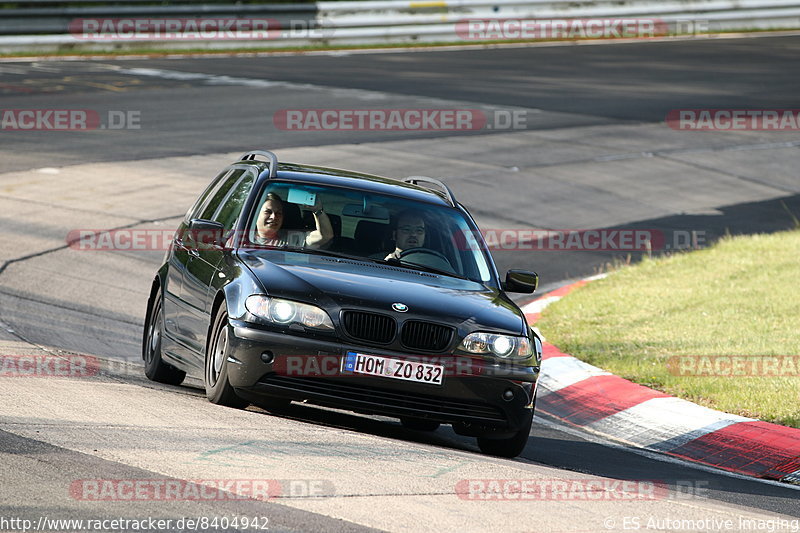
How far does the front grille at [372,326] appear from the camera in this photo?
7578 mm

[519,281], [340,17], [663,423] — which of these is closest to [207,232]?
[519,281]

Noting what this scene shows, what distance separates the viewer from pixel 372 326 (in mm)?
7594

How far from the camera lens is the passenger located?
8578 millimetres

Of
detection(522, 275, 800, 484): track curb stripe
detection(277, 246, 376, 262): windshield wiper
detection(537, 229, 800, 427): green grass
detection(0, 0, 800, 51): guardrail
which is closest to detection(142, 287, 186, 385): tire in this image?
detection(277, 246, 376, 262): windshield wiper

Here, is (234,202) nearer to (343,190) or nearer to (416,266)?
(343,190)

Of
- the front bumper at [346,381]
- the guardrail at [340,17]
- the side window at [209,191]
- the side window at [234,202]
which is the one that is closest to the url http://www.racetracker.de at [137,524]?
the front bumper at [346,381]

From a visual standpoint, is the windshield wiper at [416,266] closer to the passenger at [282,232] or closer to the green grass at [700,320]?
the passenger at [282,232]

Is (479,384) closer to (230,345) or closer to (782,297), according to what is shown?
(230,345)

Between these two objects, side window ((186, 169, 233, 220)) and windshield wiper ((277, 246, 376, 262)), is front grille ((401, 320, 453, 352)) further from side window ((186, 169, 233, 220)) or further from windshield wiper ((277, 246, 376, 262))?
side window ((186, 169, 233, 220))

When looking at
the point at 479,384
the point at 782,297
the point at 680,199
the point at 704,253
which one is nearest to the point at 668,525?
the point at 479,384

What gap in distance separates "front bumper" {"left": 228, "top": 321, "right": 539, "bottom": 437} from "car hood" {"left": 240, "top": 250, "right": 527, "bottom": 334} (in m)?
0.24

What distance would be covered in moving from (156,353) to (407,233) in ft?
6.89

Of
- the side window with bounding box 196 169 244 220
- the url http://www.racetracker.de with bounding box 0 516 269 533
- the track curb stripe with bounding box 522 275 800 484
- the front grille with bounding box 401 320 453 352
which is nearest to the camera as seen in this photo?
the url http://www.racetracker.de with bounding box 0 516 269 533

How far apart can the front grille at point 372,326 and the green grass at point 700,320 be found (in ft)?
10.3
